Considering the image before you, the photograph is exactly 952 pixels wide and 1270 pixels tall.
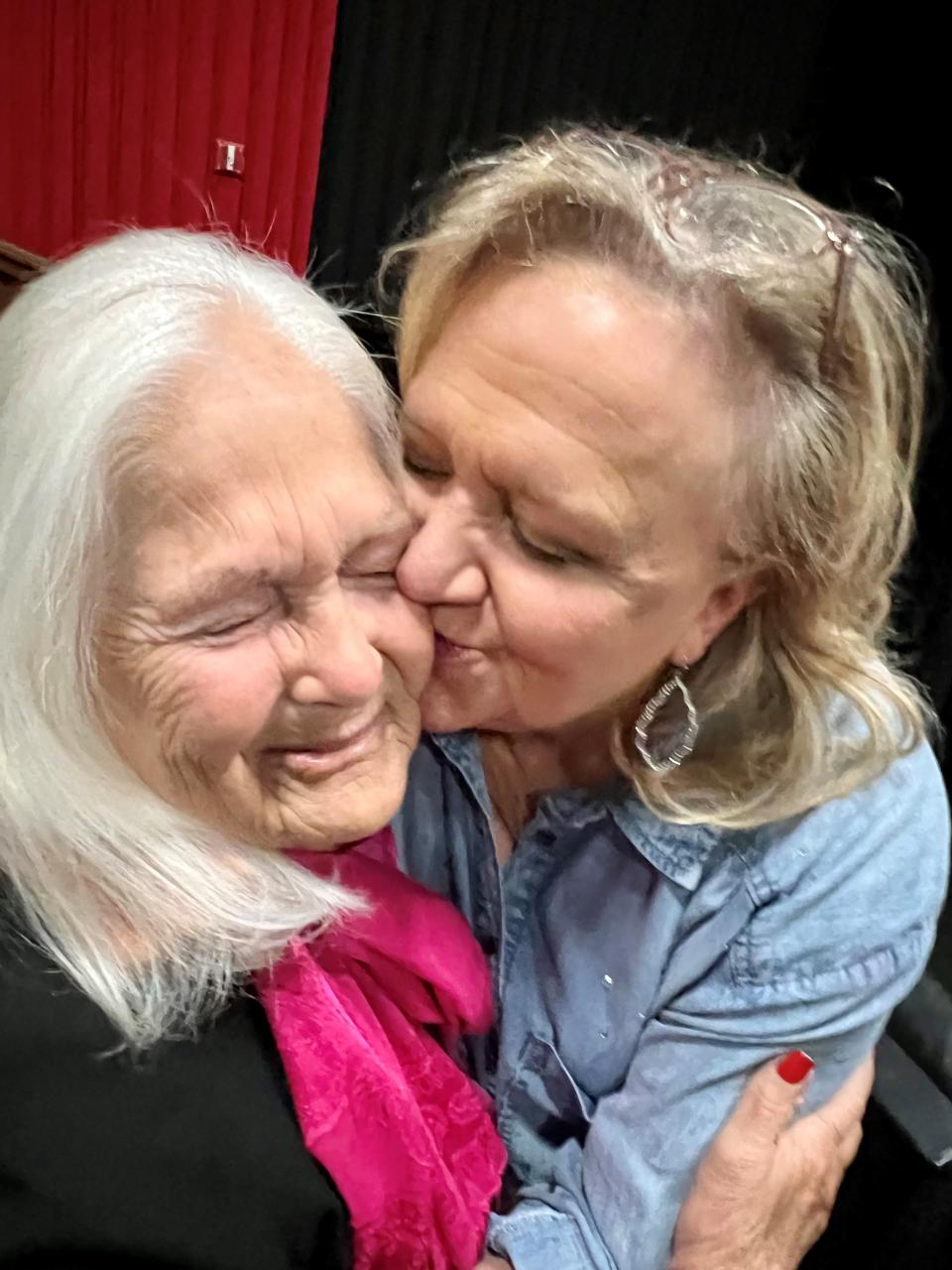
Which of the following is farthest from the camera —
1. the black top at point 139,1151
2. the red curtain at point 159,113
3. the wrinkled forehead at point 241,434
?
the red curtain at point 159,113

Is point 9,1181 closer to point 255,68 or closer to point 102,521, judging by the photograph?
point 102,521

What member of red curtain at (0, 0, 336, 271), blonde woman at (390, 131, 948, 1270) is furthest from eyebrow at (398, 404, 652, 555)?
red curtain at (0, 0, 336, 271)

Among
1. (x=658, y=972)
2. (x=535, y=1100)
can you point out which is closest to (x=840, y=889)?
(x=658, y=972)

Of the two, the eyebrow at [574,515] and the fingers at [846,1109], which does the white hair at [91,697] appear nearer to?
the eyebrow at [574,515]

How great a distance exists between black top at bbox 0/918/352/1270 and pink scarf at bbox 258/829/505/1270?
3 cm

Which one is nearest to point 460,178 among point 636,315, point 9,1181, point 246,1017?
point 636,315

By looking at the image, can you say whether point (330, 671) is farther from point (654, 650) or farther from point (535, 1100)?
point (535, 1100)

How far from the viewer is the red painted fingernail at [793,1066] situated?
1.12 meters

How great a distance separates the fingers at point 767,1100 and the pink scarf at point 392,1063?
0.81 feet

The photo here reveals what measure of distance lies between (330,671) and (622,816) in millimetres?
394

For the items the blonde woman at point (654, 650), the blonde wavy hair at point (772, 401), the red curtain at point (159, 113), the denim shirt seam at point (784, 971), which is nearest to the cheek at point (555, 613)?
the blonde woman at point (654, 650)

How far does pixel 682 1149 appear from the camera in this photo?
1.13 meters

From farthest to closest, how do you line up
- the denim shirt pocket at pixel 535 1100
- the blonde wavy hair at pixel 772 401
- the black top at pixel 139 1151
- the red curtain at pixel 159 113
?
the red curtain at pixel 159 113
the denim shirt pocket at pixel 535 1100
the blonde wavy hair at pixel 772 401
the black top at pixel 139 1151

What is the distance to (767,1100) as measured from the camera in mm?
1117
